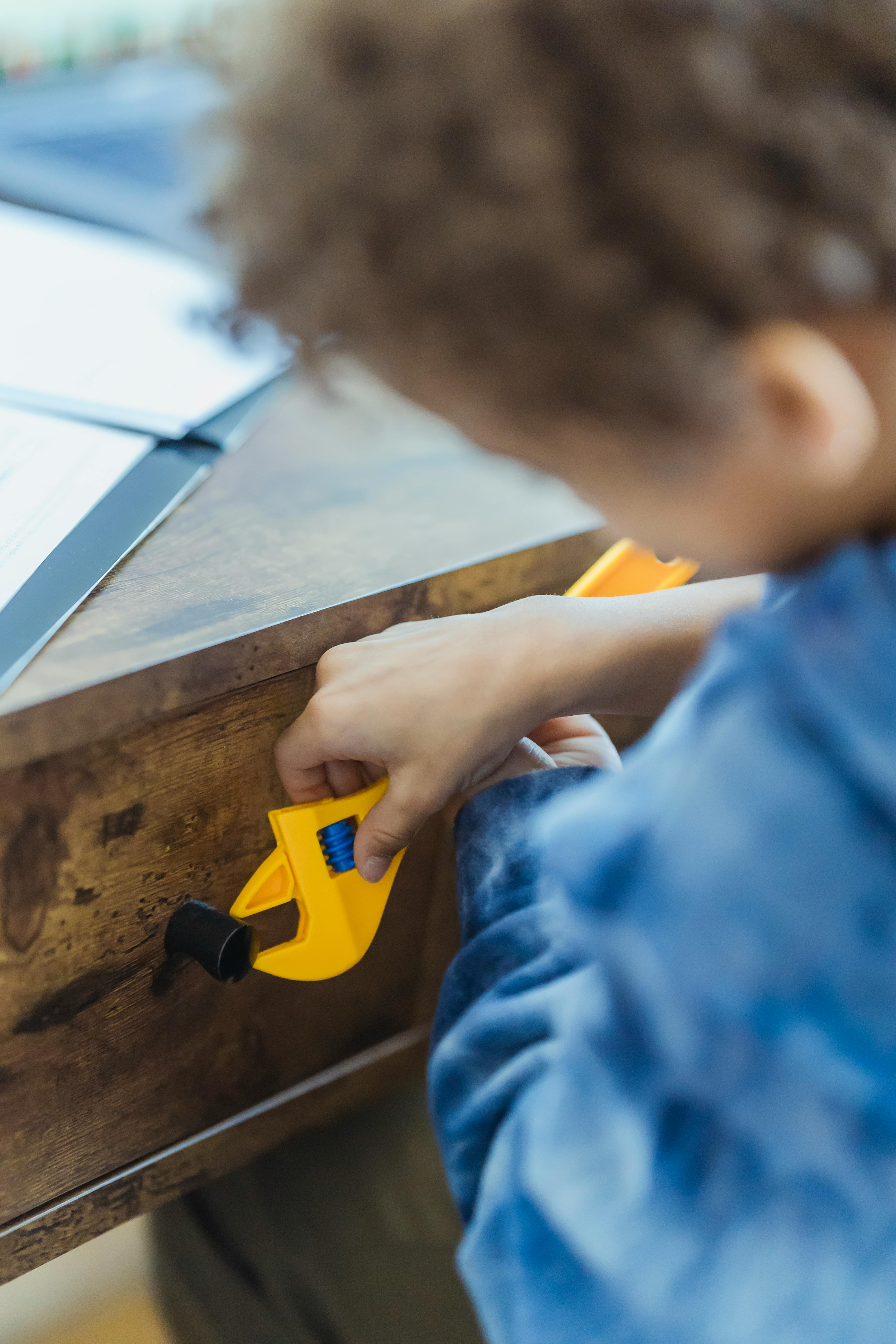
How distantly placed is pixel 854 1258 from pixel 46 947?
1.00ft

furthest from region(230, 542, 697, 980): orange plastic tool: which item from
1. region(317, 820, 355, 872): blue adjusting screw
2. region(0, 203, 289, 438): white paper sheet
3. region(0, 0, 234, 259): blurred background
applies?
region(0, 0, 234, 259): blurred background

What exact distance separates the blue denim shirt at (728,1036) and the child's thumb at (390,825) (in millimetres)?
101

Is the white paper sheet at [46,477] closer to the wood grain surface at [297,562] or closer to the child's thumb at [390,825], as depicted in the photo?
the wood grain surface at [297,562]

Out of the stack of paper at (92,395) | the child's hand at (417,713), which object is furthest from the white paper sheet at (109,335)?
the child's hand at (417,713)

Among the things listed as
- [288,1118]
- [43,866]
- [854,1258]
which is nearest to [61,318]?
[43,866]

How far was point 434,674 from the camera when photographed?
16.7 inches

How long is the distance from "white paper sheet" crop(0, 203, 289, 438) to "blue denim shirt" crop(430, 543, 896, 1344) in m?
0.32

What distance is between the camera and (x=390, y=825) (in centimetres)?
43

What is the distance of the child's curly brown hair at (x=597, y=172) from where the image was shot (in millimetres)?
244

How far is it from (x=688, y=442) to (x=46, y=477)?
33 centimetres

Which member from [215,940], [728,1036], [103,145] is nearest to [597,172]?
[728,1036]

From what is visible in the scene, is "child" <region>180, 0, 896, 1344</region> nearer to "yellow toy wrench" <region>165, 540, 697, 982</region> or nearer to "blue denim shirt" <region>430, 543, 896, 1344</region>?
"blue denim shirt" <region>430, 543, 896, 1344</region>

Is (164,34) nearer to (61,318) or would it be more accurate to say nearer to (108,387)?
(61,318)

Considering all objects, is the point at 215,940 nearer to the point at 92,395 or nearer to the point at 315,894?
the point at 315,894
